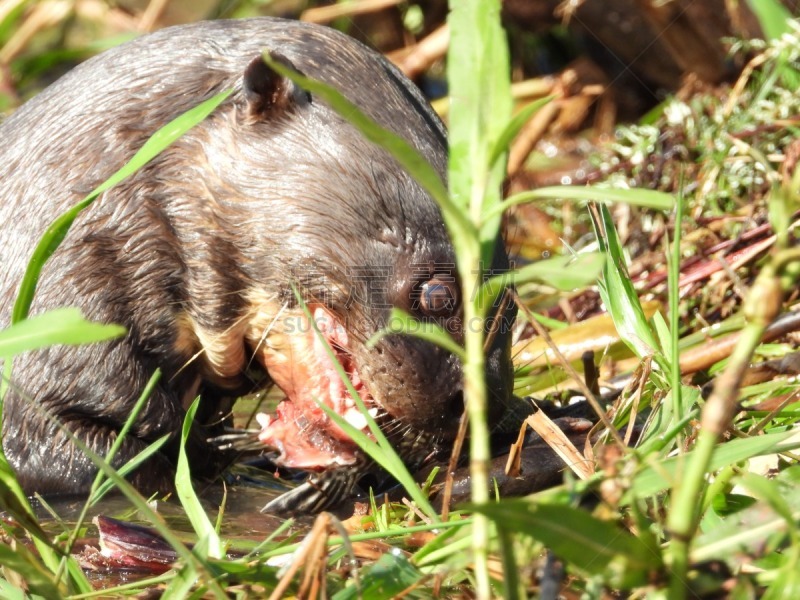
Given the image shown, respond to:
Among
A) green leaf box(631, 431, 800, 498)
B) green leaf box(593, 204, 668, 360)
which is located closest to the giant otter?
green leaf box(593, 204, 668, 360)

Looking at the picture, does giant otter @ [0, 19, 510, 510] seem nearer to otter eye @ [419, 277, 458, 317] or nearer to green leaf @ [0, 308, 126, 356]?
otter eye @ [419, 277, 458, 317]

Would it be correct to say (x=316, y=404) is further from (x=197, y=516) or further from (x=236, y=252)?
(x=197, y=516)

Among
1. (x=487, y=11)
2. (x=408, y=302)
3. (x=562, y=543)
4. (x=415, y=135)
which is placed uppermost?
(x=487, y=11)

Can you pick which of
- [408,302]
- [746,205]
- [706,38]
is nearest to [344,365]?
[408,302]

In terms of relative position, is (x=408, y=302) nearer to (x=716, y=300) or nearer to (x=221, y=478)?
(x=221, y=478)

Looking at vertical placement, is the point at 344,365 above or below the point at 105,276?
below

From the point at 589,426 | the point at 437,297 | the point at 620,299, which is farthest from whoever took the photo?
the point at 437,297

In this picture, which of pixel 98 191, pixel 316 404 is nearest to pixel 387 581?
pixel 98 191
